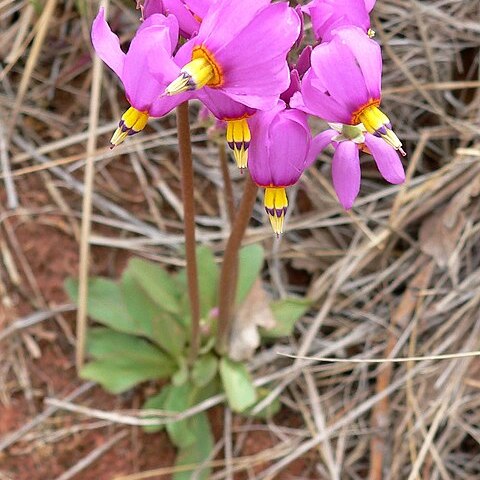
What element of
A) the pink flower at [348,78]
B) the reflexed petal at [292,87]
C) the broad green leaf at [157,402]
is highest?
the pink flower at [348,78]

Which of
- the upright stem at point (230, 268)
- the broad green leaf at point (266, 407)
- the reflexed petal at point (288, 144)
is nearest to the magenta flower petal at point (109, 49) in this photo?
the reflexed petal at point (288, 144)

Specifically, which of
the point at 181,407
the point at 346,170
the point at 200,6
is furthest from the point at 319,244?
the point at 200,6

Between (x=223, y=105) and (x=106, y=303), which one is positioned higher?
(x=223, y=105)

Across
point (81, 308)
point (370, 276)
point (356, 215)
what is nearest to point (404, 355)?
point (370, 276)

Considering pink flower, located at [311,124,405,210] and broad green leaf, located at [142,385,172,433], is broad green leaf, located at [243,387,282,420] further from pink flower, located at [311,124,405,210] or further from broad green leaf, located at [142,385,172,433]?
pink flower, located at [311,124,405,210]

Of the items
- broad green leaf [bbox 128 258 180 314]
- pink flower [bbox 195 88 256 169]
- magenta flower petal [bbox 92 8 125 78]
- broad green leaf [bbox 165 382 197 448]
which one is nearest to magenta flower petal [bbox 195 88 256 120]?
pink flower [bbox 195 88 256 169]

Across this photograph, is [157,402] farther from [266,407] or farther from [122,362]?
[266,407]

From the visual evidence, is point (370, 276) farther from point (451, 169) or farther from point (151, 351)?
point (151, 351)

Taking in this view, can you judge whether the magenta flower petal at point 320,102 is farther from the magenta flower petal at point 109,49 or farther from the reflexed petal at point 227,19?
the magenta flower petal at point 109,49
